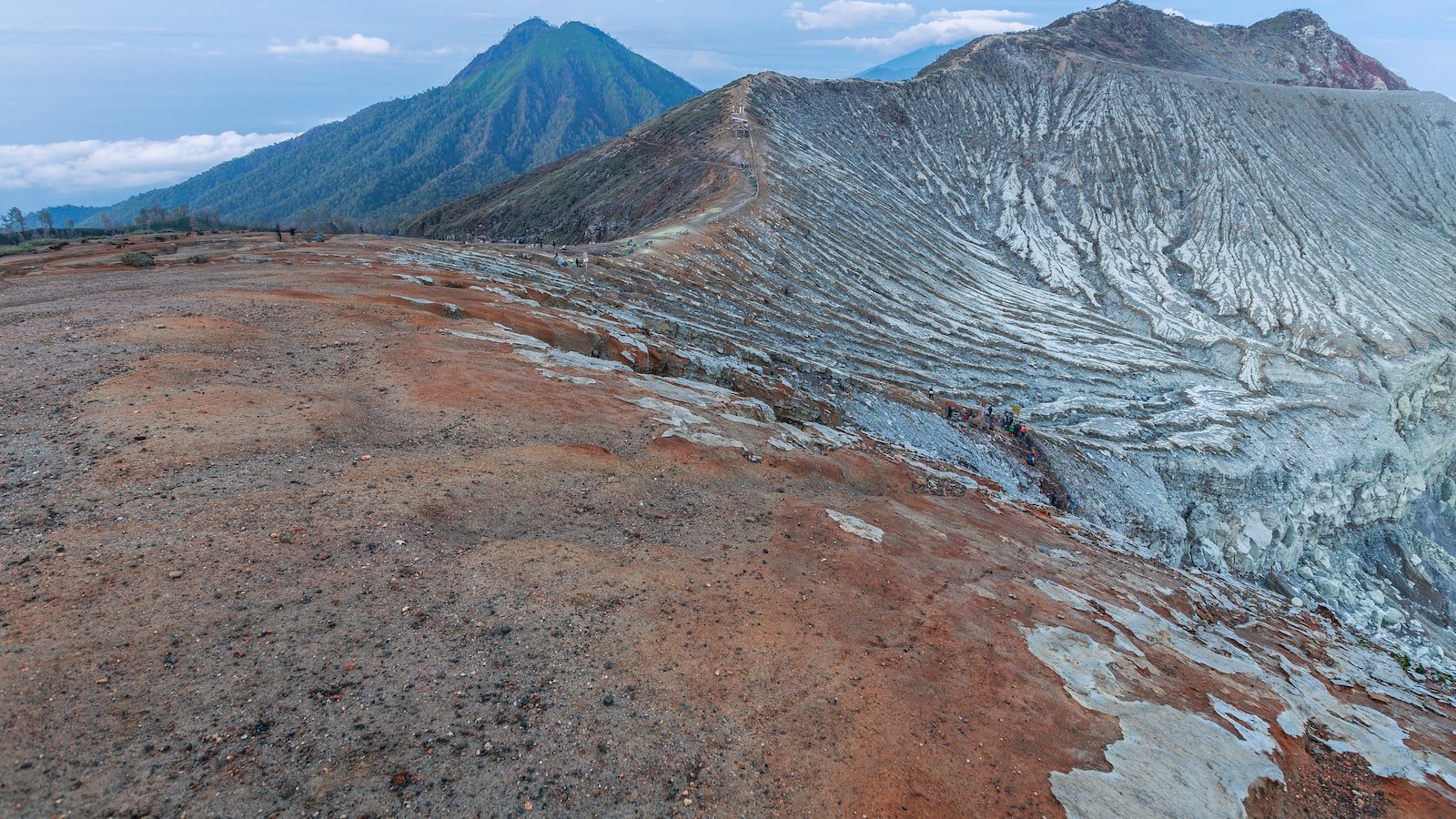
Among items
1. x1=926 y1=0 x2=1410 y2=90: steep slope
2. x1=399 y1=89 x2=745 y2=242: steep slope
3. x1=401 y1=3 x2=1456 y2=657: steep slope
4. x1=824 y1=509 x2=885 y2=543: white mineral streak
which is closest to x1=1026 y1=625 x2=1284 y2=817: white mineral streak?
x1=824 y1=509 x2=885 y2=543: white mineral streak

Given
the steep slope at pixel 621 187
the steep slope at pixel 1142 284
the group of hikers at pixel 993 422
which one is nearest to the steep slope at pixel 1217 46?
the steep slope at pixel 1142 284

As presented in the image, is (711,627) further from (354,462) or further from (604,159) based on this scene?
(604,159)

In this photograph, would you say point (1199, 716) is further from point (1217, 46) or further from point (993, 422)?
point (1217, 46)

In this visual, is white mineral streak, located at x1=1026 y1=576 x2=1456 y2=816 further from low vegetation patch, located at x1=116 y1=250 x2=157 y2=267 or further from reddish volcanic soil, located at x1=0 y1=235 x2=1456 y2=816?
low vegetation patch, located at x1=116 y1=250 x2=157 y2=267

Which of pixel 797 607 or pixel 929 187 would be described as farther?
pixel 929 187

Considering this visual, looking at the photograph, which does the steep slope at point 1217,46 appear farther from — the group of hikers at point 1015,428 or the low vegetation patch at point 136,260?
the low vegetation patch at point 136,260

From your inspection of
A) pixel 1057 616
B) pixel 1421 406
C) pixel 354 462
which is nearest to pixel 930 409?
pixel 1057 616

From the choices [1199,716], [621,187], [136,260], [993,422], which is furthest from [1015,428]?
[621,187]
